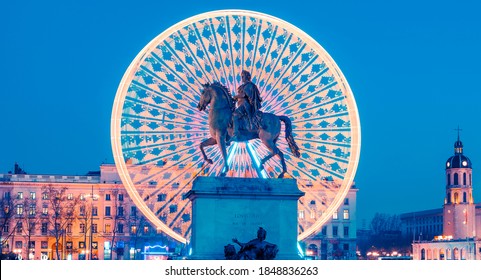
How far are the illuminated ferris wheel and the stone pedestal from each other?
6.40 metres

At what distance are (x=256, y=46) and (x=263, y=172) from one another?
30.1ft

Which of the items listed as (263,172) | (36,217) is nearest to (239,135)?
(263,172)

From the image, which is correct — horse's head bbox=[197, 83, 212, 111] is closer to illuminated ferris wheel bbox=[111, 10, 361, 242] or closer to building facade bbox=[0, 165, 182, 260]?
illuminated ferris wheel bbox=[111, 10, 361, 242]

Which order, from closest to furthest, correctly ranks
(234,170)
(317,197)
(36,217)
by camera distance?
(234,170), (317,197), (36,217)

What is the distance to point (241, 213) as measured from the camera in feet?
167

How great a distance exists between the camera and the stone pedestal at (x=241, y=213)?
165ft

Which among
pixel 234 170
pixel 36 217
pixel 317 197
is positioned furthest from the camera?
pixel 36 217

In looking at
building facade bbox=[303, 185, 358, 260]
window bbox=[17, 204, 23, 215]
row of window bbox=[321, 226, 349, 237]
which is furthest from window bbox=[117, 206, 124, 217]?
row of window bbox=[321, 226, 349, 237]

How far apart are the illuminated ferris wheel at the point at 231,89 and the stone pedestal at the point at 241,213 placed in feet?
21.0

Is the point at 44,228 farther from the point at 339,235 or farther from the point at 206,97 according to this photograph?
the point at 206,97

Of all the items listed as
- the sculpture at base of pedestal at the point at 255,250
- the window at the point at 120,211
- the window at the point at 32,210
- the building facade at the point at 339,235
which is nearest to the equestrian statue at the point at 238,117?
the sculpture at base of pedestal at the point at 255,250

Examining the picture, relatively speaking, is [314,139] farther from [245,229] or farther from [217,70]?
[245,229]

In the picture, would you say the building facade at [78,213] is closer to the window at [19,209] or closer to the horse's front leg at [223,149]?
the window at [19,209]

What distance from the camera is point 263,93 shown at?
193ft
